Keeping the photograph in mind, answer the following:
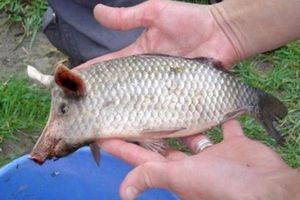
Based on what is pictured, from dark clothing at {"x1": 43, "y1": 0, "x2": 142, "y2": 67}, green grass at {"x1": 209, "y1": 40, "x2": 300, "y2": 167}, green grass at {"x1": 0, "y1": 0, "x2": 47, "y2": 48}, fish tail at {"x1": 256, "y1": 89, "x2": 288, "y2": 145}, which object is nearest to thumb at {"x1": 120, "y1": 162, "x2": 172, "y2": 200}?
fish tail at {"x1": 256, "y1": 89, "x2": 288, "y2": 145}

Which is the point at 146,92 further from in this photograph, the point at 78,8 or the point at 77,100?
the point at 78,8

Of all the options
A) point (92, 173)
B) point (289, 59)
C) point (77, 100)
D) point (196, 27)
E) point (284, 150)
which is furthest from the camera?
point (289, 59)

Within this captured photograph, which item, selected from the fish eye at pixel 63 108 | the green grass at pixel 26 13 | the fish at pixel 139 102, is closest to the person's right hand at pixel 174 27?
the fish at pixel 139 102

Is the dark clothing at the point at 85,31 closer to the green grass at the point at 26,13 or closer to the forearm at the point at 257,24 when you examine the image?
the green grass at the point at 26,13

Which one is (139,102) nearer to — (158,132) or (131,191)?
(158,132)

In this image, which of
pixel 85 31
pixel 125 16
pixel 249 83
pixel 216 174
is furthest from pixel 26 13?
pixel 216 174

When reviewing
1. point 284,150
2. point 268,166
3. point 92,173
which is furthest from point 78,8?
point 268,166
